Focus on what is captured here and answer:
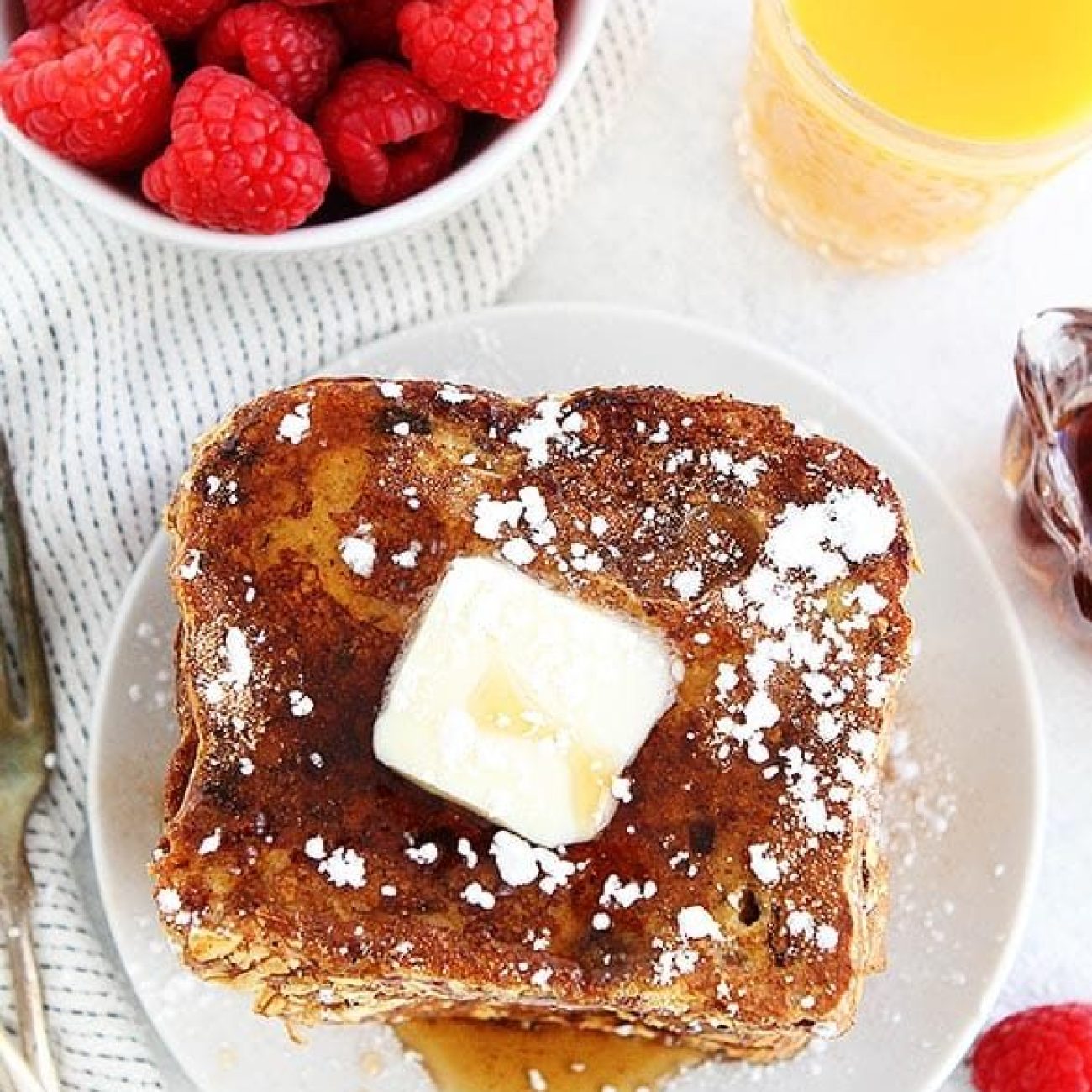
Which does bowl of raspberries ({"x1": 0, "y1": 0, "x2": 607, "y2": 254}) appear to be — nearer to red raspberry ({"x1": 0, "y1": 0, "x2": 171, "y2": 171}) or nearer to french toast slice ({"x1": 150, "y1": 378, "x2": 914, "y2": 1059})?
red raspberry ({"x1": 0, "y1": 0, "x2": 171, "y2": 171})

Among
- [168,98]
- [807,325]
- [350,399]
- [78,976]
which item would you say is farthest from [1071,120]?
[78,976]

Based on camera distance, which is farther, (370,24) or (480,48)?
(370,24)

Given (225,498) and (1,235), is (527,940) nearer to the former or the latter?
(225,498)

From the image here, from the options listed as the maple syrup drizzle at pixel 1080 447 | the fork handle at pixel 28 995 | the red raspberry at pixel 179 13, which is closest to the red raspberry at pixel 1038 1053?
the maple syrup drizzle at pixel 1080 447

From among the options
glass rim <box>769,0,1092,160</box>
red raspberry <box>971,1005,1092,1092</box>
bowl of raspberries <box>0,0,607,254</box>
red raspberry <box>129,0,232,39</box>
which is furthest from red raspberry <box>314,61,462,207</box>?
red raspberry <box>971,1005,1092,1092</box>

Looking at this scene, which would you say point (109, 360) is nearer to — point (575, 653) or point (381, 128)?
point (381, 128)

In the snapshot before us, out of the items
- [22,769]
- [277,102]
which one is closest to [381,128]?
[277,102]

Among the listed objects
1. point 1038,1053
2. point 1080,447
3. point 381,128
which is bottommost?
point 1038,1053
